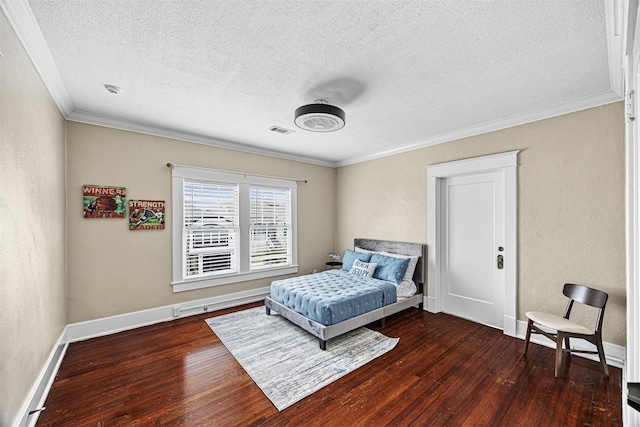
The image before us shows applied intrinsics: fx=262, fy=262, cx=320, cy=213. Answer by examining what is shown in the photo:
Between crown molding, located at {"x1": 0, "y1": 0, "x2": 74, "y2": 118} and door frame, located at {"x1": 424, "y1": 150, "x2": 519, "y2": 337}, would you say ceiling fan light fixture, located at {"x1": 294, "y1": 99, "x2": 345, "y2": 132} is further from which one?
door frame, located at {"x1": 424, "y1": 150, "x2": 519, "y2": 337}

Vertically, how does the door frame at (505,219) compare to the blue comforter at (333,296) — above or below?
above

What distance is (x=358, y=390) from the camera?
2254mm

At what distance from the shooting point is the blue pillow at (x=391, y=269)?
4016mm

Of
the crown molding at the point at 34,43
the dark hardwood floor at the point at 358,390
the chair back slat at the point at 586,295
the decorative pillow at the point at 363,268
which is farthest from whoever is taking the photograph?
the decorative pillow at the point at 363,268

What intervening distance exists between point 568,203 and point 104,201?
547 centimetres

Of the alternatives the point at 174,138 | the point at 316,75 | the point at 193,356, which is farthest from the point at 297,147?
the point at 193,356

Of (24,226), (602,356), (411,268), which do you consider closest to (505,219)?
(411,268)

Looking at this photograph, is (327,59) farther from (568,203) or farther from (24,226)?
(568,203)

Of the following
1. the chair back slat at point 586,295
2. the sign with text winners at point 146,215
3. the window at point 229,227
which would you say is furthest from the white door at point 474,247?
the sign with text winners at point 146,215

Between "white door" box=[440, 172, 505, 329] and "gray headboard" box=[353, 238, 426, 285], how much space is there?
0.33 metres

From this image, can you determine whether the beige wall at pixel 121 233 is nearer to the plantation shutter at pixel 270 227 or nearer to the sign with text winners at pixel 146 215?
the sign with text winners at pixel 146 215

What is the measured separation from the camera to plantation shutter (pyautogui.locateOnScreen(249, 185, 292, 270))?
15.4 feet

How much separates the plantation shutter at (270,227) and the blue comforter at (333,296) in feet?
3.41

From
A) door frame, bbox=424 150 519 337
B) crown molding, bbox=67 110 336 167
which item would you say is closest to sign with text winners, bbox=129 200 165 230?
crown molding, bbox=67 110 336 167
